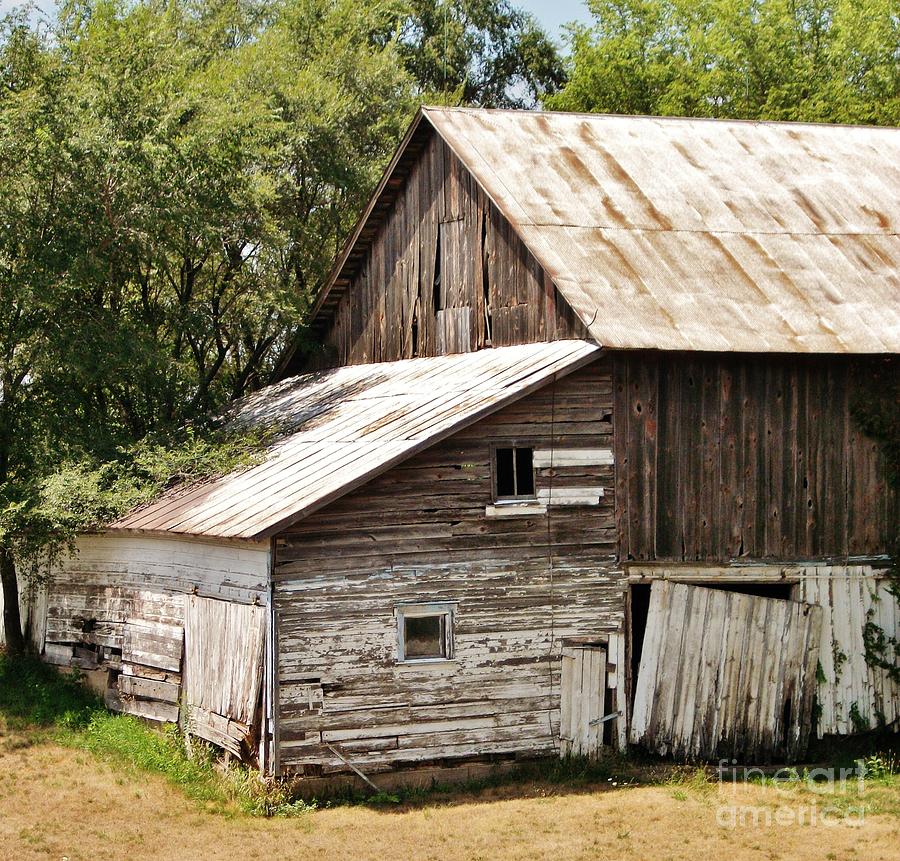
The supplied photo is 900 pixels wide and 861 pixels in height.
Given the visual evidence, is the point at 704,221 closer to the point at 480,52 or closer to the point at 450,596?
the point at 450,596

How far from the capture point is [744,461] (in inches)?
658

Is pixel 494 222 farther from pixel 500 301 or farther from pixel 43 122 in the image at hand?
pixel 43 122

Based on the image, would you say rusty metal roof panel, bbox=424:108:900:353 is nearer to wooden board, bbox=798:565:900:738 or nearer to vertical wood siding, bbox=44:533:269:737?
wooden board, bbox=798:565:900:738

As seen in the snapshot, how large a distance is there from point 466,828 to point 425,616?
8.10 feet

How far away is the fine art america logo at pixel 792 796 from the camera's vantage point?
14070mm

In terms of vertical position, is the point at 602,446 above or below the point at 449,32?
below

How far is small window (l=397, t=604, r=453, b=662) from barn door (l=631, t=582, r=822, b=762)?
95.1 inches

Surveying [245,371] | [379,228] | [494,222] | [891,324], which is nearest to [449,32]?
[245,371]

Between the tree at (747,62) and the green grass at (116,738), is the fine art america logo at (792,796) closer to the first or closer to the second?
the green grass at (116,738)

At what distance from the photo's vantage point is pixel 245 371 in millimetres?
27828

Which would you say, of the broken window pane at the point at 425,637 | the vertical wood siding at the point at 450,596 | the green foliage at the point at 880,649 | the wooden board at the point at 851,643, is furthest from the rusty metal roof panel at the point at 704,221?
the broken window pane at the point at 425,637

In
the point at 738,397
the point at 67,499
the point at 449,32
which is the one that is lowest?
the point at 67,499

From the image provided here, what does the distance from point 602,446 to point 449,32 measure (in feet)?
94.9

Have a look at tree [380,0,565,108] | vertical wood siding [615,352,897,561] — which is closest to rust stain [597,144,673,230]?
vertical wood siding [615,352,897,561]
